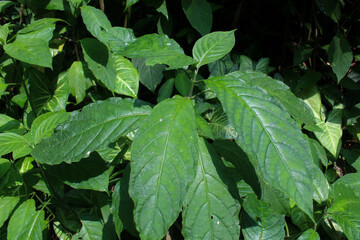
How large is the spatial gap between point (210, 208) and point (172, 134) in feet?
1.02

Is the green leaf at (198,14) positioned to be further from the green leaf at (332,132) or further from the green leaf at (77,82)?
the green leaf at (332,132)

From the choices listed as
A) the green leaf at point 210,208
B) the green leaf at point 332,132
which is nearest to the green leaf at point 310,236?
the green leaf at point 210,208

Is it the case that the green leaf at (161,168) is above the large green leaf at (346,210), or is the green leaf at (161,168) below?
above

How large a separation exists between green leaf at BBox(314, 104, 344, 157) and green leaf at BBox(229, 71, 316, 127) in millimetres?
906

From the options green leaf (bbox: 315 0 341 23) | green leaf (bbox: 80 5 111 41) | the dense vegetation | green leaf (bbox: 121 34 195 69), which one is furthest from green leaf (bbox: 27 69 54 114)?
green leaf (bbox: 315 0 341 23)

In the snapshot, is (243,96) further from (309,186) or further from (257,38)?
(257,38)

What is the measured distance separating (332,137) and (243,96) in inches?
52.5

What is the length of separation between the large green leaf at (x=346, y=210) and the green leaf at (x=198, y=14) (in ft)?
3.59

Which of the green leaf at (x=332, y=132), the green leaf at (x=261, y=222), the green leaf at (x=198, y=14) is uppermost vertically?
the green leaf at (x=198, y=14)

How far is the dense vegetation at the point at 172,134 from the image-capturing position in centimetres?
92

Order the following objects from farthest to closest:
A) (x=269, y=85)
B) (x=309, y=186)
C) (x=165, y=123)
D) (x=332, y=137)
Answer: (x=332, y=137) < (x=269, y=85) < (x=165, y=123) < (x=309, y=186)

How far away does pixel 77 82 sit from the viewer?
1581 mm

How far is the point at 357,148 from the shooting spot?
2150 millimetres

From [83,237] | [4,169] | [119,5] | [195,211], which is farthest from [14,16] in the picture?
[195,211]
